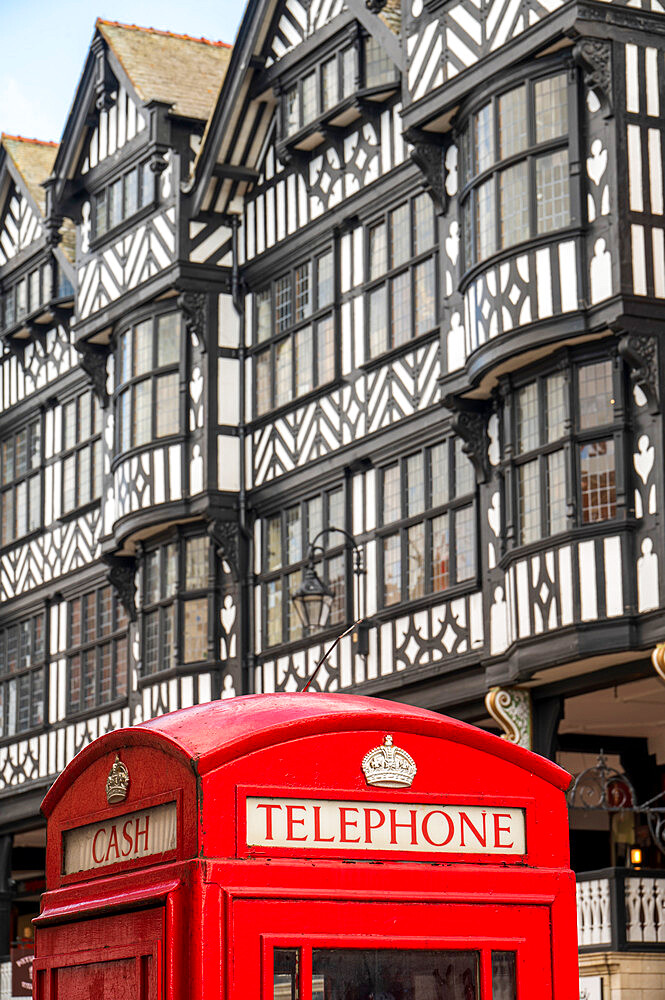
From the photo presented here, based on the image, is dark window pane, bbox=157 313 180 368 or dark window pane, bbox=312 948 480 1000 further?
dark window pane, bbox=157 313 180 368

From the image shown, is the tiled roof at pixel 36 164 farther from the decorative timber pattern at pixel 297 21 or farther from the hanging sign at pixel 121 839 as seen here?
the hanging sign at pixel 121 839

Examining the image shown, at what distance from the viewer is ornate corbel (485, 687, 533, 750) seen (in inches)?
688

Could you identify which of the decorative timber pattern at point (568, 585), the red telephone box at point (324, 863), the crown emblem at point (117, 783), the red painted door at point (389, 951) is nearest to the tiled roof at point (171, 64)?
the decorative timber pattern at point (568, 585)

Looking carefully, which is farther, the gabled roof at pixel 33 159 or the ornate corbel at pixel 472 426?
the gabled roof at pixel 33 159

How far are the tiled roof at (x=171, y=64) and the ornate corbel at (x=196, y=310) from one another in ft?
9.09

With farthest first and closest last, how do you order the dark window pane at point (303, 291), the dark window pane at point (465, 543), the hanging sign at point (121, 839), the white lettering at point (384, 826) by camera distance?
the dark window pane at point (303, 291), the dark window pane at point (465, 543), the hanging sign at point (121, 839), the white lettering at point (384, 826)

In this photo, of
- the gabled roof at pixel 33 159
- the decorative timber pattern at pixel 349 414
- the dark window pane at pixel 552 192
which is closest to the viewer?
the dark window pane at pixel 552 192

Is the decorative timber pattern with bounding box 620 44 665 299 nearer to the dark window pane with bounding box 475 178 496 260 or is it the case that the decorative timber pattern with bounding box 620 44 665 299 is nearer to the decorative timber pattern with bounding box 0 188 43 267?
the dark window pane with bounding box 475 178 496 260

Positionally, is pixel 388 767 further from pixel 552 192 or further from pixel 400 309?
pixel 400 309

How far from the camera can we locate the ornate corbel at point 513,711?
1748cm

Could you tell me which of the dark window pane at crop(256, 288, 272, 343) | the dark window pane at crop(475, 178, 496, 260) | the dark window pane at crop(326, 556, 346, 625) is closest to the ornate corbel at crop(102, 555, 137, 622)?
the dark window pane at crop(256, 288, 272, 343)

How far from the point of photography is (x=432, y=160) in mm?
19125

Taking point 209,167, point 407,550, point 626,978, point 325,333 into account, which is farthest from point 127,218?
point 626,978

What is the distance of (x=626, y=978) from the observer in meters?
16.4
